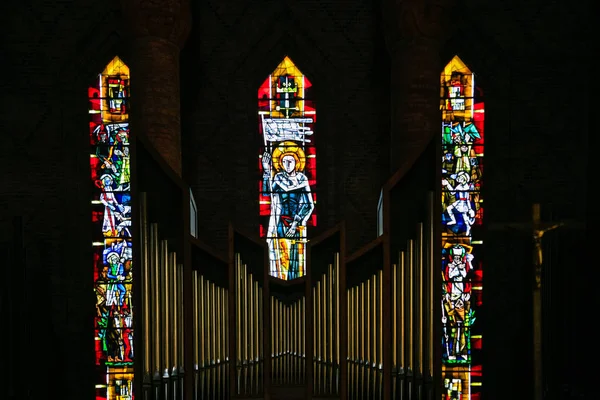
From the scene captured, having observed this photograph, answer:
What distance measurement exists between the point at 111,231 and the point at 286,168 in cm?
295

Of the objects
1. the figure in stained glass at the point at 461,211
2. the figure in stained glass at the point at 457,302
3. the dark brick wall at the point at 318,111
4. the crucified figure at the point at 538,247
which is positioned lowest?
the figure in stained glass at the point at 457,302

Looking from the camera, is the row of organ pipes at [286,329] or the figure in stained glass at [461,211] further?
the figure in stained glass at [461,211]

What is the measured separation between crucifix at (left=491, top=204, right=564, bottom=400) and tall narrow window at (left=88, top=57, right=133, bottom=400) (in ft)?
22.2

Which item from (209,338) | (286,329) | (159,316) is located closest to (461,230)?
(286,329)

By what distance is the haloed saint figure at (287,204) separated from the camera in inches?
542

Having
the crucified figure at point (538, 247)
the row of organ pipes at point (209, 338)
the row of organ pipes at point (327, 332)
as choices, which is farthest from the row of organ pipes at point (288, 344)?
the crucified figure at point (538, 247)

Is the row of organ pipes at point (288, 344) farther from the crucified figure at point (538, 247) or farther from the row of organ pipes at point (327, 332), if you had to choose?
the crucified figure at point (538, 247)

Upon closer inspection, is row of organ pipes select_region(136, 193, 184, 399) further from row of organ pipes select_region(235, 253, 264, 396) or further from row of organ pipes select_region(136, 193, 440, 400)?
row of organ pipes select_region(235, 253, 264, 396)

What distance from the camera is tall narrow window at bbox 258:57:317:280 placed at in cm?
1381

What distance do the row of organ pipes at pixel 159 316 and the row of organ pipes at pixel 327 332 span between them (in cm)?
109

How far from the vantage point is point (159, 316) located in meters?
6.75

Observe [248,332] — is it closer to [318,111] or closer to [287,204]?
[287,204]

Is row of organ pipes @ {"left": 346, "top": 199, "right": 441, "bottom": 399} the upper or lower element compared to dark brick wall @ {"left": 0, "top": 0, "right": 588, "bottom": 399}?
lower

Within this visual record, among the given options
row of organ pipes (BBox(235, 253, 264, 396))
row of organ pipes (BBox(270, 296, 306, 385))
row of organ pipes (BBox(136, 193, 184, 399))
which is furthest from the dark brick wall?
row of organ pipes (BBox(136, 193, 184, 399))
